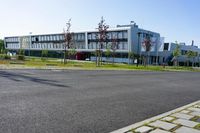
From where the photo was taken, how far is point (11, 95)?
9.29m

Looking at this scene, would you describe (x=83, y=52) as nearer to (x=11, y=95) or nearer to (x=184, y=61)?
(x=184, y=61)

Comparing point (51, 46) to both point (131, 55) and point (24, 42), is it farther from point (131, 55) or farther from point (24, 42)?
point (131, 55)

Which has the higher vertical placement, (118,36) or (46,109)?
(118,36)

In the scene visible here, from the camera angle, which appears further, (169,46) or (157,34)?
(157,34)

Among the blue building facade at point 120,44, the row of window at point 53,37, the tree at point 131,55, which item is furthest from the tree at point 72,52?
the tree at point 131,55

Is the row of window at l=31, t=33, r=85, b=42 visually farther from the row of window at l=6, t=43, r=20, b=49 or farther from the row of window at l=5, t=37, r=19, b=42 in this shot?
the row of window at l=5, t=37, r=19, b=42

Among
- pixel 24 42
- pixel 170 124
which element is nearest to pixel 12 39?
pixel 24 42

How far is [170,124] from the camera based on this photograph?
6.57 m

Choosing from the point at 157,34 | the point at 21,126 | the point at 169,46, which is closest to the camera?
the point at 21,126

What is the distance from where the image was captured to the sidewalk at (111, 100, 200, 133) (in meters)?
6.00

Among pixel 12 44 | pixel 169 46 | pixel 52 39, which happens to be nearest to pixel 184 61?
pixel 169 46

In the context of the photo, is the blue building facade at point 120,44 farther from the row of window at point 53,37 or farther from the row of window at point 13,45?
the row of window at point 13,45

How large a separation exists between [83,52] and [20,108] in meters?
90.6

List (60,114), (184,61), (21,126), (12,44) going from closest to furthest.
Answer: (21,126)
(60,114)
(184,61)
(12,44)
